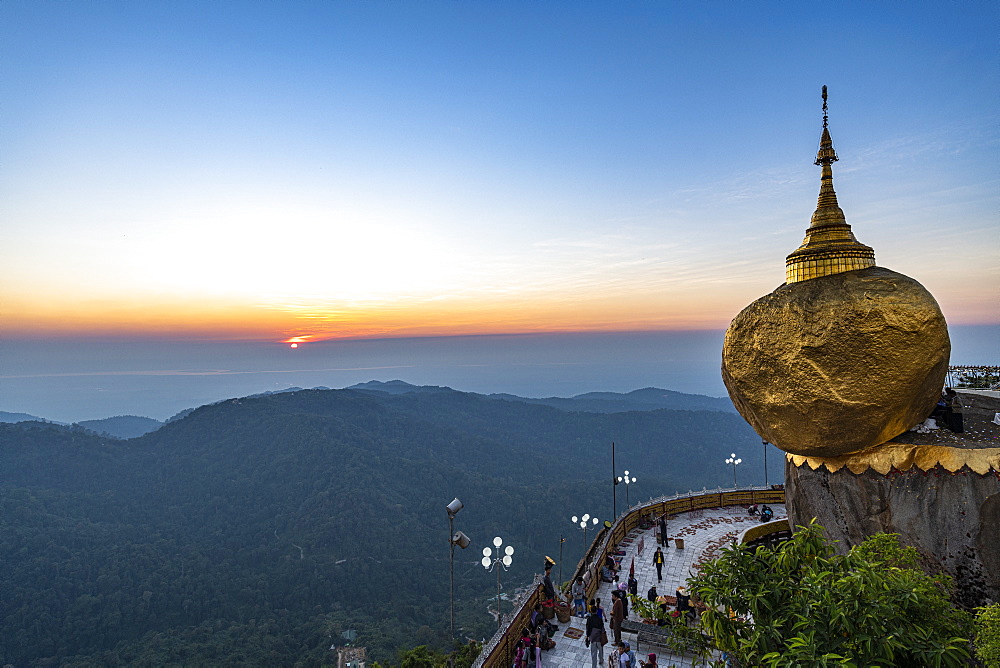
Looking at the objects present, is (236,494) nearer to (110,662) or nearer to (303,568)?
(303,568)

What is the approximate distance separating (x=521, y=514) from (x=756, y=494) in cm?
8694

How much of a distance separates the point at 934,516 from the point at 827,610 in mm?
5494

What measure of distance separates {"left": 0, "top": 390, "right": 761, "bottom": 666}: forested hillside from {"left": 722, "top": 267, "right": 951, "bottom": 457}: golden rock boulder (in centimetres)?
5720

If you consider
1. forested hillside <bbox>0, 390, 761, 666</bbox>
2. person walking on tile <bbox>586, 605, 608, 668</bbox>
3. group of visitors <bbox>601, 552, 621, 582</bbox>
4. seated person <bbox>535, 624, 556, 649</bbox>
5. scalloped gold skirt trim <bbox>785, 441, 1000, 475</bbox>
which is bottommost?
forested hillside <bbox>0, 390, 761, 666</bbox>

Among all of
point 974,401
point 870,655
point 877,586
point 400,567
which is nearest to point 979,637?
point 877,586

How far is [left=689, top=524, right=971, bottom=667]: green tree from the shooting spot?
15.9 ft

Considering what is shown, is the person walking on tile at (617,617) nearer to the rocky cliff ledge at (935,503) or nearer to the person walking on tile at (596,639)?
the person walking on tile at (596,639)

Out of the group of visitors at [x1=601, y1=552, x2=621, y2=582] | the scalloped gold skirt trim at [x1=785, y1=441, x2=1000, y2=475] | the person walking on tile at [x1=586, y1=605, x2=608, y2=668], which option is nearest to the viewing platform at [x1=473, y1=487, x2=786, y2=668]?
the group of visitors at [x1=601, y1=552, x2=621, y2=582]

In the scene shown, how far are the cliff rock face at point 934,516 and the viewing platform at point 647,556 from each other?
150 inches

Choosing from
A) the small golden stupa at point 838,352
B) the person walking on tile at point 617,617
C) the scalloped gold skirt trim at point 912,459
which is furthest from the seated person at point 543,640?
the scalloped gold skirt trim at point 912,459

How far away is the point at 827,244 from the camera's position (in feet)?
34.2

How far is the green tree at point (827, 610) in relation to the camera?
15.9ft

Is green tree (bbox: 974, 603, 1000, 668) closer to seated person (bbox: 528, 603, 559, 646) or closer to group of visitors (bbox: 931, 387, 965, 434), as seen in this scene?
group of visitors (bbox: 931, 387, 965, 434)

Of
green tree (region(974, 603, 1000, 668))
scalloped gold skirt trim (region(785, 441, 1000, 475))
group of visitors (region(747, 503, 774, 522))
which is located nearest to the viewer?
green tree (region(974, 603, 1000, 668))
